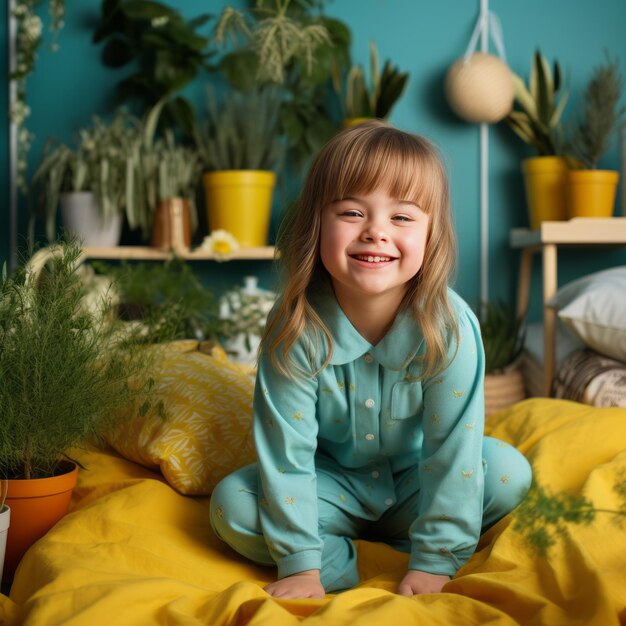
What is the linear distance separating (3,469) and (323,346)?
49 cm

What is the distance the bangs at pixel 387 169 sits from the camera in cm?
110

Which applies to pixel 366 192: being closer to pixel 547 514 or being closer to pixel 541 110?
pixel 547 514

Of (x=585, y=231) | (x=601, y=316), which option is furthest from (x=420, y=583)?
(x=585, y=231)

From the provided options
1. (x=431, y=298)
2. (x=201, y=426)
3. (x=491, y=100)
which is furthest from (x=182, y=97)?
(x=431, y=298)

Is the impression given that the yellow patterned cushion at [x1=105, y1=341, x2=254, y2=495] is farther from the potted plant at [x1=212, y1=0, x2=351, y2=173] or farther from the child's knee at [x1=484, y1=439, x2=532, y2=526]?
the potted plant at [x1=212, y1=0, x2=351, y2=173]

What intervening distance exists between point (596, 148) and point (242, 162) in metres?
1.09

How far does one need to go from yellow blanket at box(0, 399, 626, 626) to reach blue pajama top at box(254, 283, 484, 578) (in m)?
0.06

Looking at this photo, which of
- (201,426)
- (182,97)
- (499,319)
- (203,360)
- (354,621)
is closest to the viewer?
(354,621)

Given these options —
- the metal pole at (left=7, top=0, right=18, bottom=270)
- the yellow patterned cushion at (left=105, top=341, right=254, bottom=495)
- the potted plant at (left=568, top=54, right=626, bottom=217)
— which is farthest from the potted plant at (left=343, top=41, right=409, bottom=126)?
the yellow patterned cushion at (left=105, top=341, right=254, bottom=495)

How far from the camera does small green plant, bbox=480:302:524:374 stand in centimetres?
242

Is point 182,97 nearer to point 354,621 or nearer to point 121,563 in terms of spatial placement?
point 121,563

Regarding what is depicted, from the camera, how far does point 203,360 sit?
1587mm

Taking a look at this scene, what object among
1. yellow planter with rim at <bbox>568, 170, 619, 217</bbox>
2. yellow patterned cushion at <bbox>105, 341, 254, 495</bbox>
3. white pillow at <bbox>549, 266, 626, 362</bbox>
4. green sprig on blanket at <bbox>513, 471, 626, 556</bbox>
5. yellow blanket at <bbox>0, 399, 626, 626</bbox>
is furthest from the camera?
yellow planter with rim at <bbox>568, 170, 619, 217</bbox>

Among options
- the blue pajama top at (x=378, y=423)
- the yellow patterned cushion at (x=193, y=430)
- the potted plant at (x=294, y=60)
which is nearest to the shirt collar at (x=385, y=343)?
the blue pajama top at (x=378, y=423)
